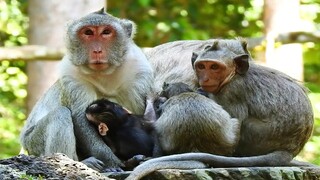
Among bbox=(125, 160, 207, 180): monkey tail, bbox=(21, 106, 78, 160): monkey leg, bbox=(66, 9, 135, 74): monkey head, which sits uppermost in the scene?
bbox=(66, 9, 135, 74): monkey head

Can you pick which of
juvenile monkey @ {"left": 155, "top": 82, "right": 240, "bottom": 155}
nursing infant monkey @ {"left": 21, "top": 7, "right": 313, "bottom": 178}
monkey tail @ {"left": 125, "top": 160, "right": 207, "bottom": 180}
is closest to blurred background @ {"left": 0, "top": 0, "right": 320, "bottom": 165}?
nursing infant monkey @ {"left": 21, "top": 7, "right": 313, "bottom": 178}

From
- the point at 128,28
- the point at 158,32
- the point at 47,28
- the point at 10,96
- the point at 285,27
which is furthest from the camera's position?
the point at 10,96

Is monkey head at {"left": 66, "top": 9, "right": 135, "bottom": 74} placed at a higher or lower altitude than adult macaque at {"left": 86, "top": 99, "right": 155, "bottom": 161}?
→ higher

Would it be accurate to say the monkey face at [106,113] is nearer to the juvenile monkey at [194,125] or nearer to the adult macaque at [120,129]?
the adult macaque at [120,129]

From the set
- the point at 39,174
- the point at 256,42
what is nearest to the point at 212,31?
the point at 256,42

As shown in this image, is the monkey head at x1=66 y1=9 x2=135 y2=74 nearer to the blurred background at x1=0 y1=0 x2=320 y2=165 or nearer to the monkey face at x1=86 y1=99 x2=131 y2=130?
the monkey face at x1=86 y1=99 x2=131 y2=130

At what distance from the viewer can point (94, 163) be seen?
6.91 m

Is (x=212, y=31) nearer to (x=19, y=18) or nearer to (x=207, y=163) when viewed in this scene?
(x=19, y=18)

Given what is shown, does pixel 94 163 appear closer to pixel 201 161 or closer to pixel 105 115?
pixel 105 115

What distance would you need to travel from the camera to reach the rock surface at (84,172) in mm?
6035

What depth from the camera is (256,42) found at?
1243 centimetres

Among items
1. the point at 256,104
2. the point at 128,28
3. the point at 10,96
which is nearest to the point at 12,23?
the point at 10,96

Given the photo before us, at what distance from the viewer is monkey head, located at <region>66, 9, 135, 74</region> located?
720 centimetres

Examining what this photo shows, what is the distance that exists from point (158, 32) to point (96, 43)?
7719 mm
